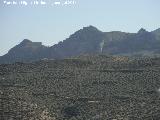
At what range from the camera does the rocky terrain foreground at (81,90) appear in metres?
43.3

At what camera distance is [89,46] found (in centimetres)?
14488

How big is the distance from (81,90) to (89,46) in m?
89.1

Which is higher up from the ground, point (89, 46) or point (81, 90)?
point (89, 46)

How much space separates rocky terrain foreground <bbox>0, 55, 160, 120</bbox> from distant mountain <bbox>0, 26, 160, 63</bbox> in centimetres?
5605

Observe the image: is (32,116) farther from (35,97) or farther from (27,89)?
(27,89)

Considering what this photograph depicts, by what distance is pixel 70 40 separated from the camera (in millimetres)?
149375

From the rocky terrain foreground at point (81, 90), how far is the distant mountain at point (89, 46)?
5605 centimetres

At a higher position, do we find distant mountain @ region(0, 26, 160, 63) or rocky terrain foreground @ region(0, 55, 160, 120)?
distant mountain @ region(0, 26, 160, 63)

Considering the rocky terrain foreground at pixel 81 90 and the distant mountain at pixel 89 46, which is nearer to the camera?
the rocky terrain foreground at pixel 81 90

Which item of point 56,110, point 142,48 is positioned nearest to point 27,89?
point 56,110

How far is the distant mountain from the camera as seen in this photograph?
136 m

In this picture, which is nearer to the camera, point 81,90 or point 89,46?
point 81,90

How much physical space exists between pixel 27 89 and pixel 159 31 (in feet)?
410

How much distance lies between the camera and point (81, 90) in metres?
56.3
